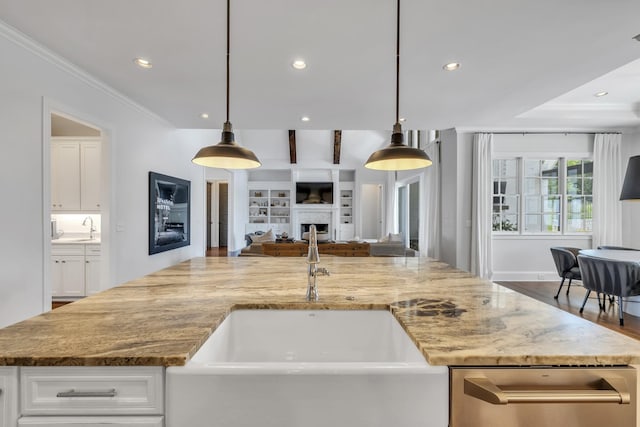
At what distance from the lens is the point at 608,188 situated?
501 cm

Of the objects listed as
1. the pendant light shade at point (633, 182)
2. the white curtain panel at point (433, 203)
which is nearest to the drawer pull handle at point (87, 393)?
the pendant light shade at point (633, 182)

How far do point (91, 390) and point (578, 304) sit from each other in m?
5.09

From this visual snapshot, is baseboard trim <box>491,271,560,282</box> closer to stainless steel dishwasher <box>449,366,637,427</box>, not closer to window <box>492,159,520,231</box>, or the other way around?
window <box>492,159,520,231</box>

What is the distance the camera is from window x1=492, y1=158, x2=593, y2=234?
5.19 m

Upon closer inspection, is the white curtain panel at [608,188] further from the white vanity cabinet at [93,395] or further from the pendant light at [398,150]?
the white vanity cabinet at [93,395]

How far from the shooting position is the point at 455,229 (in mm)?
5137

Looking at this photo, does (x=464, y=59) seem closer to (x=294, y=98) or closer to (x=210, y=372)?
(x=294, y=98)

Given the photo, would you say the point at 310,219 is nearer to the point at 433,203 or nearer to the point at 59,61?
the point at 433,203

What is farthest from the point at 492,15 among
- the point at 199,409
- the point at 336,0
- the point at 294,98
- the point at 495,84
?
the point at 199,409

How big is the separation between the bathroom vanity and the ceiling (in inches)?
72.3

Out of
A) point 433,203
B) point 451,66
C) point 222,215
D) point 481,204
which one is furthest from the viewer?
point 222,215

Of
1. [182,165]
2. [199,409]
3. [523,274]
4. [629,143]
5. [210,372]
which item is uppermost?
[629,143]

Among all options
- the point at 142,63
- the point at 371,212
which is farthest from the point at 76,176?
the point at 371,212

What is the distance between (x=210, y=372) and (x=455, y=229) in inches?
200
